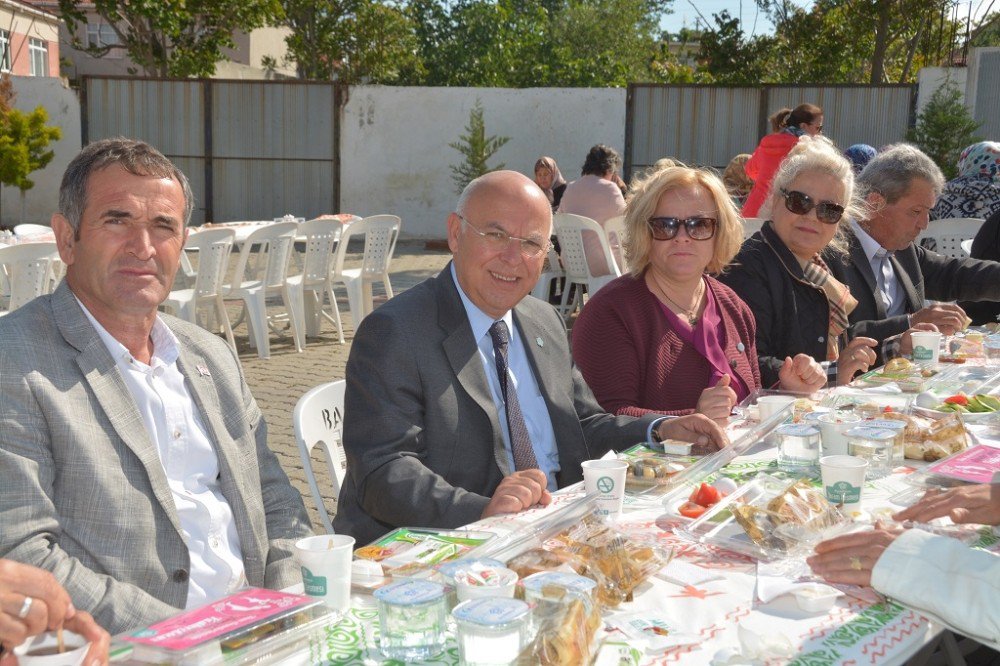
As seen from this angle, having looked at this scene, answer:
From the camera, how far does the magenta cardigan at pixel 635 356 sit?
11.7 ft

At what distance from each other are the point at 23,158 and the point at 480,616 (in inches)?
768

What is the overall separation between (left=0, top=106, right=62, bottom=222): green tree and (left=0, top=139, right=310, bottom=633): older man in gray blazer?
17945mm

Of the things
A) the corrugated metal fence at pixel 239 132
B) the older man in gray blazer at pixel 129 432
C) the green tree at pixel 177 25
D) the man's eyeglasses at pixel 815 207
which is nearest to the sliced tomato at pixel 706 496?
the older man in gray blazer at pixel 129 432

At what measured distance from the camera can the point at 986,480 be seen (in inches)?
91.8

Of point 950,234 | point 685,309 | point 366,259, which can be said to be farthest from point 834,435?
point 366,259

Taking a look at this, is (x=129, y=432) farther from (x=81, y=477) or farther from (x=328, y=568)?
(x=328, y=568)

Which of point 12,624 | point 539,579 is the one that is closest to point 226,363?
point 12,624

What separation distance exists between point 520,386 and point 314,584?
1396mm

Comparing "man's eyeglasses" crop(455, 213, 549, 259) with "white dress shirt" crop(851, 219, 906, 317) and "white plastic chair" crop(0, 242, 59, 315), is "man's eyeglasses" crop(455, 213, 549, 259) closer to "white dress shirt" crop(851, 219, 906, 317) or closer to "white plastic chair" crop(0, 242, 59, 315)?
"white dress shirt" crop(851, 219, 906, 317)

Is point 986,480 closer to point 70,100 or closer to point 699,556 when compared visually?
point 699,556

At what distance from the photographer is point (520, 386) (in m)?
3.03

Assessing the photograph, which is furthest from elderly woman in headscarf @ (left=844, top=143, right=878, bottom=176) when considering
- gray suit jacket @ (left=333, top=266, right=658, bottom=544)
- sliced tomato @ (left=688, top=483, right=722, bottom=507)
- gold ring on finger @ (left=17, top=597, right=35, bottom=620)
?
gold ring on finger @ (left=17, top=597, right=35, bottom=620)

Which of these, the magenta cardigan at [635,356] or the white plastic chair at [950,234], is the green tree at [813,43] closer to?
the white plastic chair at [950,234]

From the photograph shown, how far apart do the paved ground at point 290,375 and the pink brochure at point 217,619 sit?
3305 millimetres
